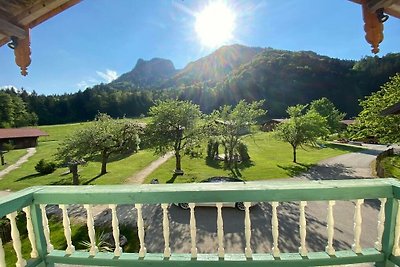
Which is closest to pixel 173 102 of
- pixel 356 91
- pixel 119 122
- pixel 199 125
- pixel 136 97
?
pixel 199 125

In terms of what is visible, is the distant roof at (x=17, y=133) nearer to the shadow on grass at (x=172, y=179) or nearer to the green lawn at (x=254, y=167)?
the green lawn at (x=254, y=167)

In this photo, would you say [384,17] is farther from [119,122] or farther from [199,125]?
[119,122]

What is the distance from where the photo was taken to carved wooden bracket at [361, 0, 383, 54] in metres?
2.36

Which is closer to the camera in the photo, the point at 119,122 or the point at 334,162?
the point at 119,122

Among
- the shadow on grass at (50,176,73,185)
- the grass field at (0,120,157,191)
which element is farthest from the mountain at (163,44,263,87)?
the shadow on grass at (50,176,73,185)

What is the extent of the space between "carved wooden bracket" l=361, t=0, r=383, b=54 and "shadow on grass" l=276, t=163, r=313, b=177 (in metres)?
20.4

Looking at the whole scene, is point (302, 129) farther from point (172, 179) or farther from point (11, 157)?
point (11, 157)

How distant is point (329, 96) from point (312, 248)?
89.1 meters

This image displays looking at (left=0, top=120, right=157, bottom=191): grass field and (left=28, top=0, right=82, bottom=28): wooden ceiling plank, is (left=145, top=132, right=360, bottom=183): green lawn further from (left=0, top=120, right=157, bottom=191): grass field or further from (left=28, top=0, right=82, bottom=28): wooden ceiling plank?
(left=28, top=0, right=82, bottom=28): wooden ceiling plank

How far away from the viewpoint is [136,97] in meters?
86.6

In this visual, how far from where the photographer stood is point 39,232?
2.47m

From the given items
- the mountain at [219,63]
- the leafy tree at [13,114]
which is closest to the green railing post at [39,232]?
the leafy tree at [13,114]

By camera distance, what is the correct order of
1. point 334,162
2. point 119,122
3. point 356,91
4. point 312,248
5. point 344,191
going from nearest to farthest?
point 344,191 → point 312,248 → point 119,122 → point 334,162 → point 356,91

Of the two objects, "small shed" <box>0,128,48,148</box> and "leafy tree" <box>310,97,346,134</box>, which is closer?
"small shed" <box>0,128,48,148</box>
